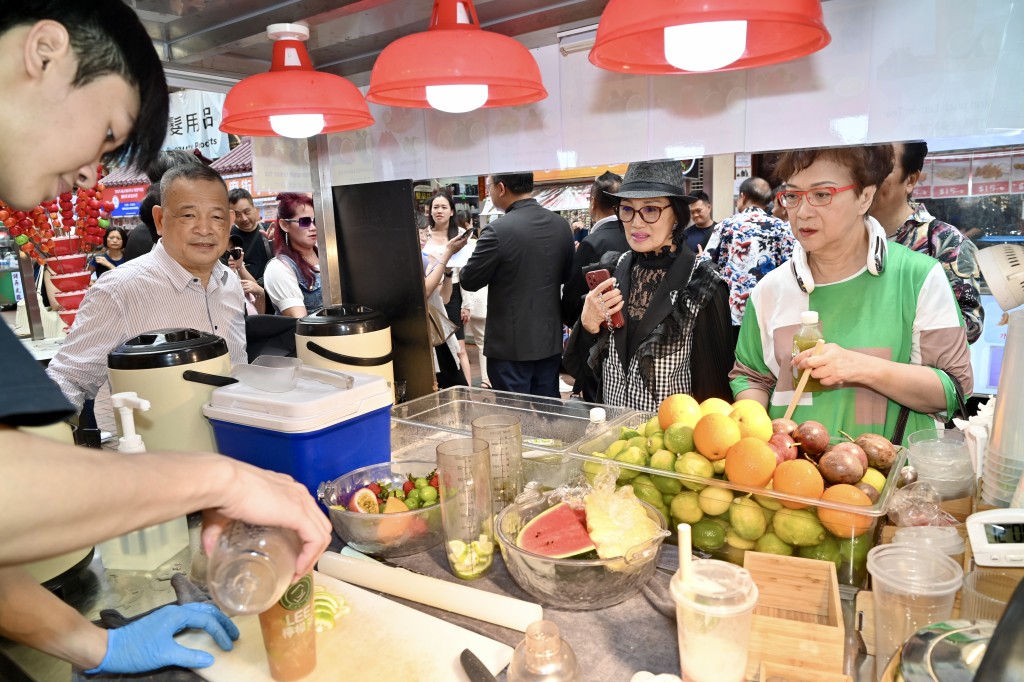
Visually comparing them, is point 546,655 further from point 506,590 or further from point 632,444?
point 632,444

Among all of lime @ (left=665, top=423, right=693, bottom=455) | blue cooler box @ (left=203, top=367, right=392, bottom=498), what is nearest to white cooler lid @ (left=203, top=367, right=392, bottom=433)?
blue cooler box @ (left=203, top=367, right=392, bottom=498)

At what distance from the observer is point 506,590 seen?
1.38 m

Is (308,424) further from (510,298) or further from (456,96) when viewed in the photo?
(510,298)

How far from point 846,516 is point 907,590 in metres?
0.24

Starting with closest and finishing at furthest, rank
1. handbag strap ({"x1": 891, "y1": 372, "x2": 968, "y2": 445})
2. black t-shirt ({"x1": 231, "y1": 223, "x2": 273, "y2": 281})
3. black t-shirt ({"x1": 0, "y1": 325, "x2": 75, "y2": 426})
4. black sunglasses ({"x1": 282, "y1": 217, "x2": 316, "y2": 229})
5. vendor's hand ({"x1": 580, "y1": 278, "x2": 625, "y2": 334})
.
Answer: black t-shirt ({"x1": 0, "y1": 325, "x2": 75, "y2": 426}), handbag strap ({"x1": 891, "y1": 372, "x2": 968, "y2": 445}), vendor's hand ({"x1": 580, "y1": 278, "x2": 625, "y2": 334}), black sunglasses ({"x1": 282, "y1": 217, "x2": 316, "y2": 229}), black t-shirt ({"x1": 231, "y1": 223, "x2": 273, "y2": 281})

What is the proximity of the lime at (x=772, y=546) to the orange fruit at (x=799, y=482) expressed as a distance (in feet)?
0.25

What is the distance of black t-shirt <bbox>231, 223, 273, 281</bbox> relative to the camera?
539 centimetres

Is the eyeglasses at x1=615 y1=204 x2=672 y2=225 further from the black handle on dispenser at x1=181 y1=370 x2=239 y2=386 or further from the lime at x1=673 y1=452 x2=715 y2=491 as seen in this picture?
the black handle on dispenser at x1=181 y1=370 x2=239 y2=386

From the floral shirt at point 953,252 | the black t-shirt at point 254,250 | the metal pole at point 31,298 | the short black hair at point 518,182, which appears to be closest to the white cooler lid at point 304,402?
the floral shirt at point 953,252

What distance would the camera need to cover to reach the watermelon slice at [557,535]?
1.29 metres

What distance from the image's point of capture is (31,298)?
518cm

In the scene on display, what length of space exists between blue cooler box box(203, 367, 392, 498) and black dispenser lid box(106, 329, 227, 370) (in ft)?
0.52

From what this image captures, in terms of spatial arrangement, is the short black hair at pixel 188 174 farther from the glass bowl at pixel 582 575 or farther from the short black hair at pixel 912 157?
the short black hair at pixel 912 157

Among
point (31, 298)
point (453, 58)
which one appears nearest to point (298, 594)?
point (453, 58)
